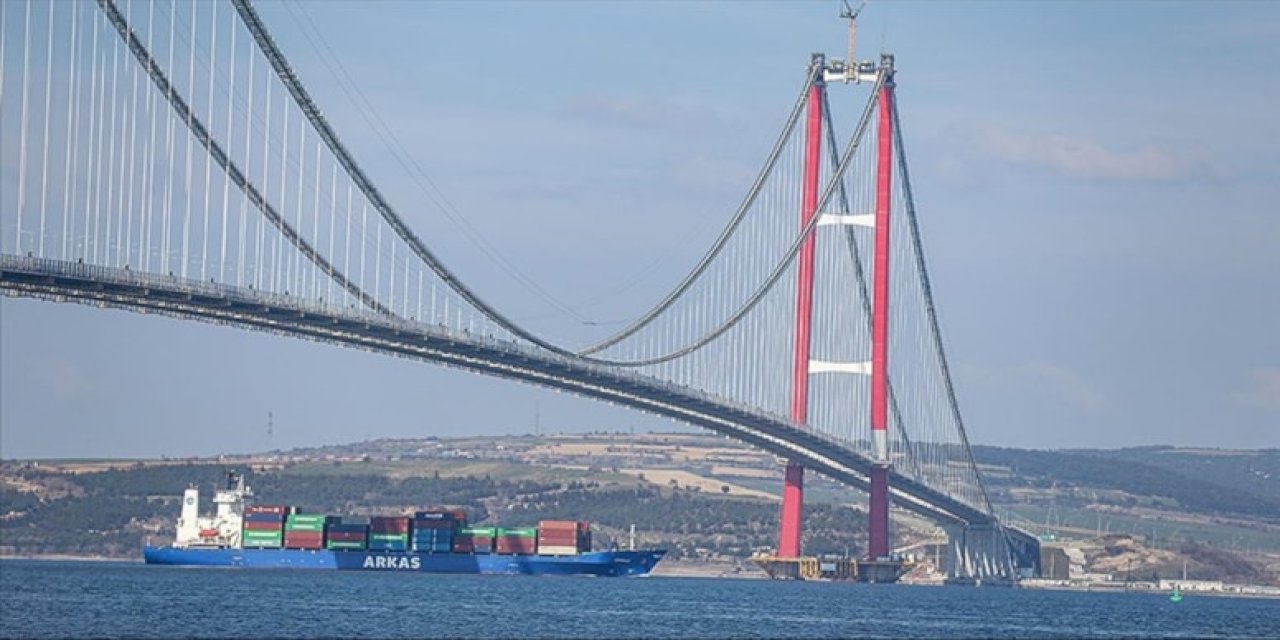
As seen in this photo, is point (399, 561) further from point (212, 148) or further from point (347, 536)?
point (212, 148)

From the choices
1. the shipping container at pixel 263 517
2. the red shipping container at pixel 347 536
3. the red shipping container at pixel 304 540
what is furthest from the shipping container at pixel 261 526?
the red shipping container at pixel 347 536

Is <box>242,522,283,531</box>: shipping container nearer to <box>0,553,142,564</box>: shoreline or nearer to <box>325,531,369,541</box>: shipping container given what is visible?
<box>325,531,369,541</box>: shipping container

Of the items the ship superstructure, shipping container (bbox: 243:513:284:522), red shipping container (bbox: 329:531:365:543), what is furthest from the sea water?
shipping container (bbox: 243:513:284:522)

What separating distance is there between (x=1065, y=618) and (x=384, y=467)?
114 meters

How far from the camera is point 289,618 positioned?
209ft

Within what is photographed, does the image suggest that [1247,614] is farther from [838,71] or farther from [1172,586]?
[1172,586]

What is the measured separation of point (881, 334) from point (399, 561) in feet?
69.4

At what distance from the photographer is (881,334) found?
102m

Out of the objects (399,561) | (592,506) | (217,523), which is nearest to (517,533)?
(399,561)

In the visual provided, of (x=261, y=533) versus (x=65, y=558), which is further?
(x=65, y=558)

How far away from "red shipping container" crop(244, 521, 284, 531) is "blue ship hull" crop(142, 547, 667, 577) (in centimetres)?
99

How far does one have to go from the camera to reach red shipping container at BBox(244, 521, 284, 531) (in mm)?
106250

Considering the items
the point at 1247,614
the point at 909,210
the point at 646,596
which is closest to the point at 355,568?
the point at 646,596

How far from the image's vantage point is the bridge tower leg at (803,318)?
322ft
